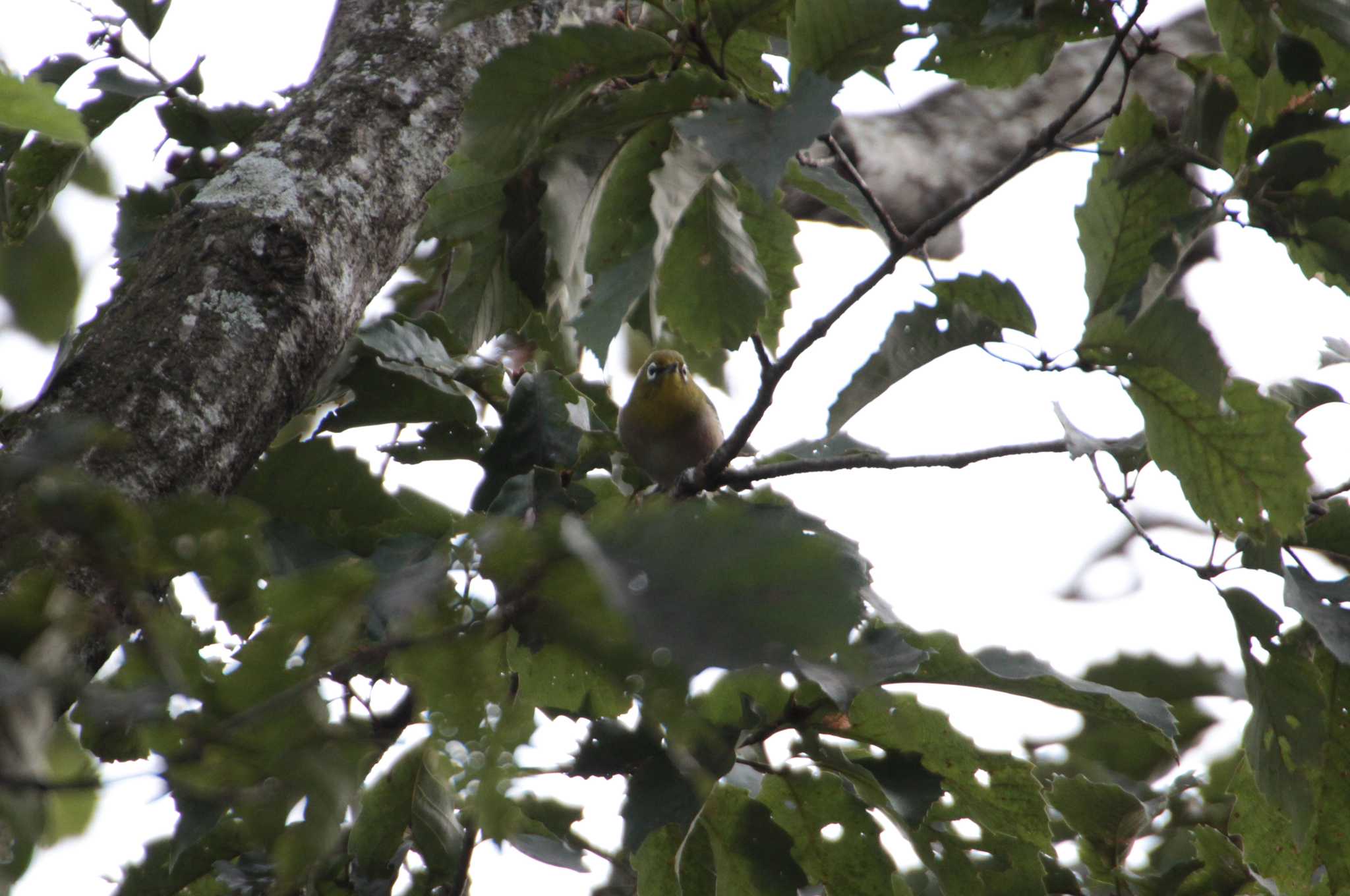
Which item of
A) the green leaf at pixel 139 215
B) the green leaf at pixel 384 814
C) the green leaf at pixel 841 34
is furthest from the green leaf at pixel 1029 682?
the green leaf at pixel 139 215

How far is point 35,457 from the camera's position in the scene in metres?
0.79

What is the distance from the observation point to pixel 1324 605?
1.66 m

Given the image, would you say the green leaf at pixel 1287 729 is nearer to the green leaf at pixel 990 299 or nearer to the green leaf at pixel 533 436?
the green leaf at pixel 990 299

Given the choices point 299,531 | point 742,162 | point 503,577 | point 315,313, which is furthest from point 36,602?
point 315,313

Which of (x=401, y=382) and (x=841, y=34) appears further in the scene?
(x=401, y=382)

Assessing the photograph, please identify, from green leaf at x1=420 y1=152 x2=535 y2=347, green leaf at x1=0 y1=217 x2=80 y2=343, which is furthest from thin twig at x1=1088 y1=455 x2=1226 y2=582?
green leaf at x1=0 y1=217 x2=80 y2=343

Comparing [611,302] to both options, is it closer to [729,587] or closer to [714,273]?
[714,273]

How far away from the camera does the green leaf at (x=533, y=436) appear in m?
2.04

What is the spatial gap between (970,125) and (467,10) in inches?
167

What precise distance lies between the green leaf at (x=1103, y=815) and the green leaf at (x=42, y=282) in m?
2.36

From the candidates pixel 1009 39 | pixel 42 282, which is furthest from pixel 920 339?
pixel 42 282

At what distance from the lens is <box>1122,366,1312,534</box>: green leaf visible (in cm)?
173

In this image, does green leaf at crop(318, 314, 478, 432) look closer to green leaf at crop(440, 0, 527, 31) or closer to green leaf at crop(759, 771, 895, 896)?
green leaf at crop(440, 0, 527, 31)

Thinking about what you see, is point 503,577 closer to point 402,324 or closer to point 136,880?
point 402,324
